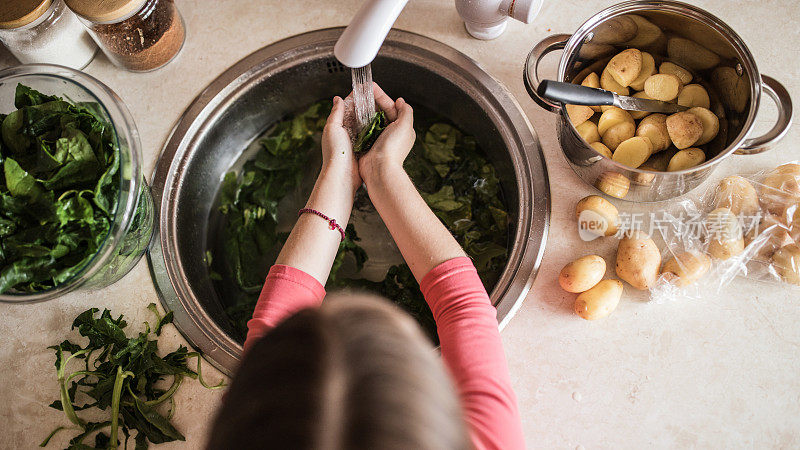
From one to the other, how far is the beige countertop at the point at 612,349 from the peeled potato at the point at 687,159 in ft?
0.35

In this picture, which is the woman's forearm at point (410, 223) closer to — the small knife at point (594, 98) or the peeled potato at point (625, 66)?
the small knife at point (594, 98)

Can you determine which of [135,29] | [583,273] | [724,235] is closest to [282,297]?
[583,273]

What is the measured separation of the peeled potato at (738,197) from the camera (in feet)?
2.66

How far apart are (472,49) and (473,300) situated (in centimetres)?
50

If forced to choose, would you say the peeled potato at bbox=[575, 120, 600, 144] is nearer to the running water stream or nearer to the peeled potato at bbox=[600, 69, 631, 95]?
the peeled potato at bbox=[600, 69, 631, 95]

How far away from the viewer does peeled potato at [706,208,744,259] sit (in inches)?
31.4

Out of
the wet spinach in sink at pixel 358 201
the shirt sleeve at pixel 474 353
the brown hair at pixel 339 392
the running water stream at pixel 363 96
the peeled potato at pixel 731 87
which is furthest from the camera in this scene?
the wet spinach in sink at pixel 358 201

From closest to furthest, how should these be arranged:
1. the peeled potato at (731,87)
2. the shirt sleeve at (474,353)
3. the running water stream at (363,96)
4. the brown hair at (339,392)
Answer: the brown hair at (339,392)
the shirt sleeve at (474,353)
the peeled potato at (731,87)
the running water stream at (363,96)

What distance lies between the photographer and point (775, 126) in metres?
0.72

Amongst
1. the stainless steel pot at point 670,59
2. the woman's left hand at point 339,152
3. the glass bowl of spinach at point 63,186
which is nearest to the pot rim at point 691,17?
the stainless steel pot at point 670,59

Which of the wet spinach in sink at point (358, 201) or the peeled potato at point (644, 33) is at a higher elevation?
the peeled potato at point (644, 33)

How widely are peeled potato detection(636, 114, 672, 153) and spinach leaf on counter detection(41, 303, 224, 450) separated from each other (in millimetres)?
795

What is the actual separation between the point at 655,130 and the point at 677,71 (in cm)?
12

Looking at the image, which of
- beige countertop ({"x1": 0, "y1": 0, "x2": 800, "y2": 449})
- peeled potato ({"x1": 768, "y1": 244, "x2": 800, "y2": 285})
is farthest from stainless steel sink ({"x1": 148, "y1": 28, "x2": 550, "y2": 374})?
peeled potato ({"x1": 768, "y1": 244, "x2": 800, "y2": 285})
